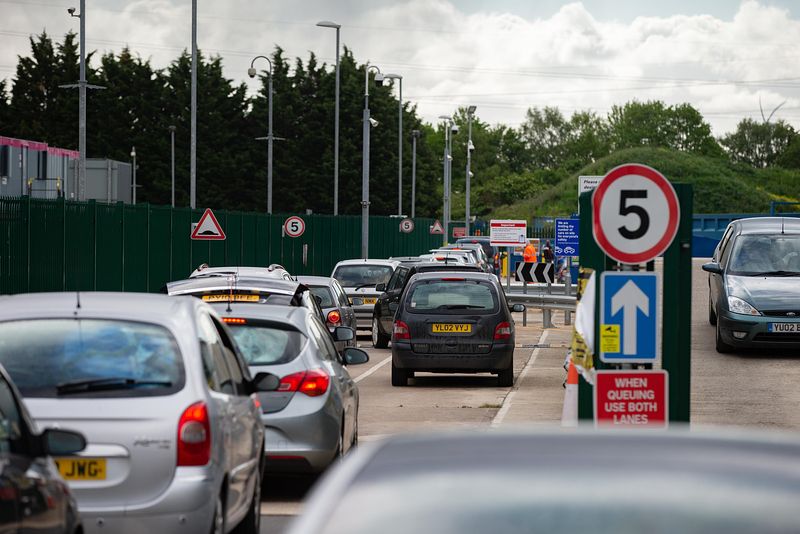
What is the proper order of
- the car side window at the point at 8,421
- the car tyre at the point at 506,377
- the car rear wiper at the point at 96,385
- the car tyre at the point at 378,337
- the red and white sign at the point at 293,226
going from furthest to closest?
1. the red and white sign at the point at 293,226
2. the car tyre at the point at 378,337
3. the car tyre at the point at 506,377
4. the car rear wiper at the point at 96,385
5. the car side window at the point at 8,421

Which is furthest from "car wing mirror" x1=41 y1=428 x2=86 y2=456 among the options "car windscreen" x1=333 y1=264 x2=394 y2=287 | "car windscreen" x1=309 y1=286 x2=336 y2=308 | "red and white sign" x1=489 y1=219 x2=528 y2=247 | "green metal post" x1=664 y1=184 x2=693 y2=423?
"red and white sign" x1=489 y1=219 x2=528 y2=247

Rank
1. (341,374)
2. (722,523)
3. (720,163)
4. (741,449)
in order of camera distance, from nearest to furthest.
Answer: (722,523)
(741,449)
(341,374)
(720,163)

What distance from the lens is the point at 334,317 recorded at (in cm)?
2347

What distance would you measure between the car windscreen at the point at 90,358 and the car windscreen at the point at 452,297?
13471 millimetres

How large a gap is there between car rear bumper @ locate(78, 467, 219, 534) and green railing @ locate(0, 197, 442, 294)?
1753 centimetres

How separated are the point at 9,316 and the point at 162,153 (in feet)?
326

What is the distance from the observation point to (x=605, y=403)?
9.48 metres

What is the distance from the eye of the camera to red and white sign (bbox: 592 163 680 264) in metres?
9.77

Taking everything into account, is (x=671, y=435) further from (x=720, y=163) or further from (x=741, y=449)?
(x=720, y=163)

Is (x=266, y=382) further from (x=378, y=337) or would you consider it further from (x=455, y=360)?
(x=378, y=337)

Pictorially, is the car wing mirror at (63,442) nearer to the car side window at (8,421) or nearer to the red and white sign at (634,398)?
the car side window at (8,421)

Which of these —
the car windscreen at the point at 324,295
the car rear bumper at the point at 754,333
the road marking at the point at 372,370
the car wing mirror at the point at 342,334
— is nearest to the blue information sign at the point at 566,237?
the road marking at the point at 372,370

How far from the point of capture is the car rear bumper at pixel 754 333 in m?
22.5

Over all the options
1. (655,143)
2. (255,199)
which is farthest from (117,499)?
(655,143)
